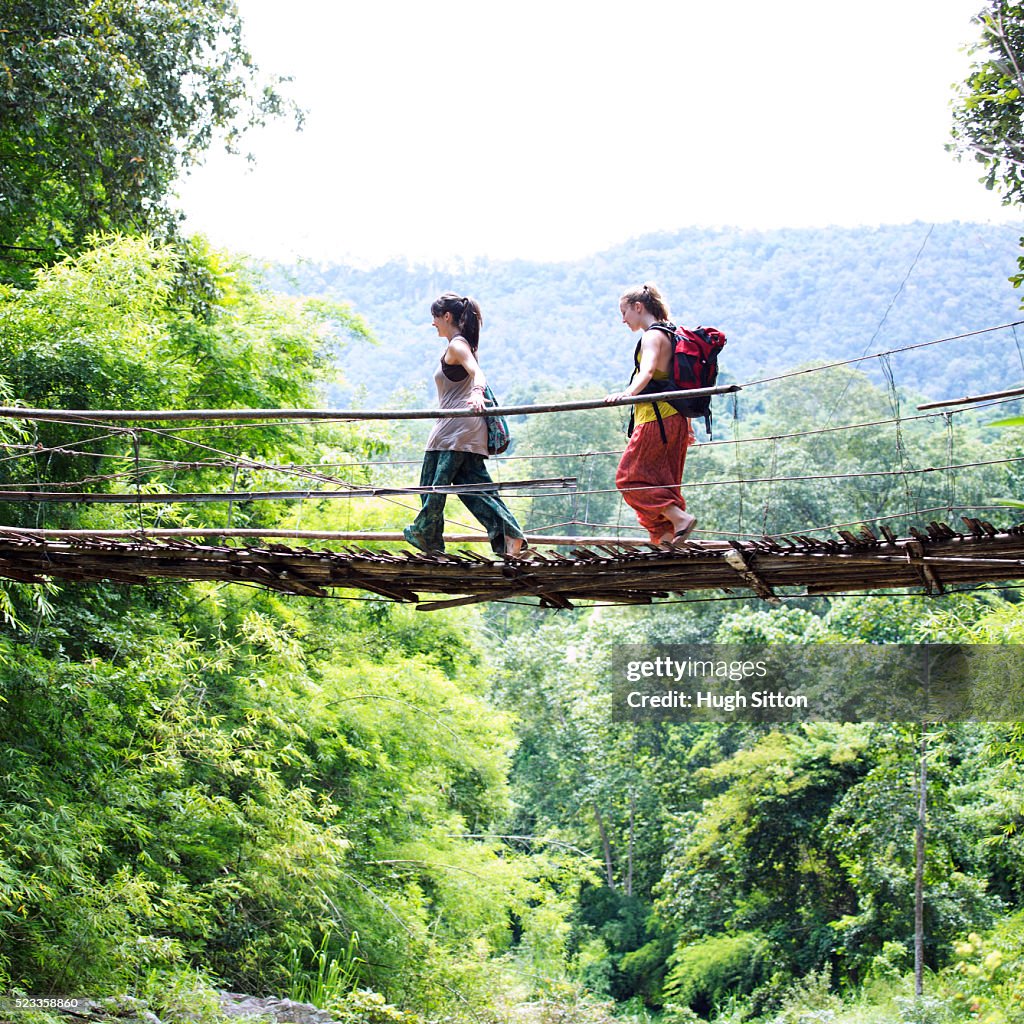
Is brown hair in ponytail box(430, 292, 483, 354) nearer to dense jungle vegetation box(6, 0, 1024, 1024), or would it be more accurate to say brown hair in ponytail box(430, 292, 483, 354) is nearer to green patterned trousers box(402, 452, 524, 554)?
green patterned trousers box(402, 452, 524, 554)

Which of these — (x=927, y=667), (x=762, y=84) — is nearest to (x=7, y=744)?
(x=927, y=667)

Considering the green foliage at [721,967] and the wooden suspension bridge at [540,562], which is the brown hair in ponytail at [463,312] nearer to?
the wooden suspension bridge at [540,562]

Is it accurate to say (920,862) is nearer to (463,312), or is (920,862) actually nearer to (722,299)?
(463,312)

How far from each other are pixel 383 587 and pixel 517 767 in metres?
13.4

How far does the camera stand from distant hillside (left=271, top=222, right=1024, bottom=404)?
2475 cm

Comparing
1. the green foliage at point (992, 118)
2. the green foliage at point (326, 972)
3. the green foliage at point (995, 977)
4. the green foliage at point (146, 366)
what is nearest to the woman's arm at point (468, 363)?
the green foliage at point (146, 366)

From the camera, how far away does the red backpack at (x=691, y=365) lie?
112 inches

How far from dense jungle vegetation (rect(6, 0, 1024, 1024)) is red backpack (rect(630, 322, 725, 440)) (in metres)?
0.19

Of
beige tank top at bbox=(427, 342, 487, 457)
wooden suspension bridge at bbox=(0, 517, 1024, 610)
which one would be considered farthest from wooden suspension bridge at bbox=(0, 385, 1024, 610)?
beige tank top at bbox=(427, 342, 487, 457)

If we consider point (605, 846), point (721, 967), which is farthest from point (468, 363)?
point (605, 846)

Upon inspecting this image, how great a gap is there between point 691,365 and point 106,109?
4.71 m

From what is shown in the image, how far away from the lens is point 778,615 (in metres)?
11.9

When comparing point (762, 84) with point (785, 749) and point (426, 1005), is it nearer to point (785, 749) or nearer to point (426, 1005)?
point (785, 749)

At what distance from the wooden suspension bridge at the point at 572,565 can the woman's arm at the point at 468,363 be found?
0.41 meters
